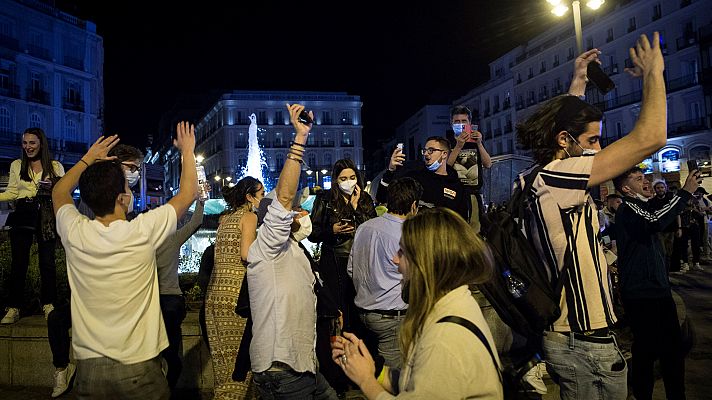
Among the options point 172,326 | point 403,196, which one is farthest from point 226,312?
point 403,196

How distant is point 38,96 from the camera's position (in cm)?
4359

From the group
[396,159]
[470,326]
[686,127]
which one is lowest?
[470,326]

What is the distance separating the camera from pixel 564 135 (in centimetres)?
258

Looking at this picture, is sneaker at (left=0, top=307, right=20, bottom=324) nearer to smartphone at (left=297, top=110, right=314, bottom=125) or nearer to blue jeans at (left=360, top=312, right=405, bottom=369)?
blue jeans at (left=360, top=312, right=405, bottom=369)

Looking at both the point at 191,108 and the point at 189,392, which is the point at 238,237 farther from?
the point at 191,108

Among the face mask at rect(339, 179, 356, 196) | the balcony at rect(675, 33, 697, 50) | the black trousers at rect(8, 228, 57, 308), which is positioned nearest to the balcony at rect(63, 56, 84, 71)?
the black trousers at rect(8, 228, 57, 308)

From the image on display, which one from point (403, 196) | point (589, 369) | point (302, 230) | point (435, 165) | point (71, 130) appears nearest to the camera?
point (589, 369)

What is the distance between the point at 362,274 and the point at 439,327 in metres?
2.48

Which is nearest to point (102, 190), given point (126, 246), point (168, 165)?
point (126, 246)

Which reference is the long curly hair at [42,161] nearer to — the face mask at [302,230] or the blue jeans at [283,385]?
the face mask at [302,230]

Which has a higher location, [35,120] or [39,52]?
[39,52]

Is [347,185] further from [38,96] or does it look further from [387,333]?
[38,96]

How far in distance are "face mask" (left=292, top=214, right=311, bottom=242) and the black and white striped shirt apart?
64.6 inches

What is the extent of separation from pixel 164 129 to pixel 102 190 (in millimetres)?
137173
